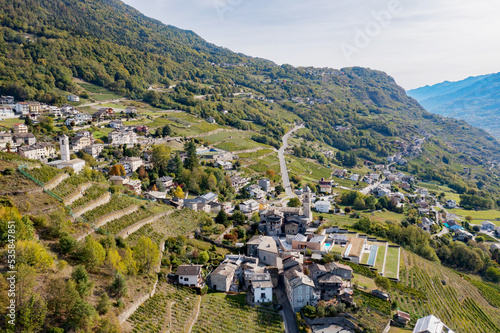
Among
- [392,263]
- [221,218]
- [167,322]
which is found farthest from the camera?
[221,218]

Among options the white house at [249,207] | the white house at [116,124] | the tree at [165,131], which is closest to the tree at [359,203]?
the white house at [249,207]

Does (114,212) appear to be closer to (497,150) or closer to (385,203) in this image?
(385,203)

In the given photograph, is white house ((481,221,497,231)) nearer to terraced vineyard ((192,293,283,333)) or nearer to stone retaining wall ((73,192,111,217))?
terraced vineyard ((192,293,283,333))

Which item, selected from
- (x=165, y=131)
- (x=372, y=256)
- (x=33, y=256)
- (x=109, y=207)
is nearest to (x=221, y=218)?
(x=109, y=207)

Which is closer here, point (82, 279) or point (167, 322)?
point (82, 279)

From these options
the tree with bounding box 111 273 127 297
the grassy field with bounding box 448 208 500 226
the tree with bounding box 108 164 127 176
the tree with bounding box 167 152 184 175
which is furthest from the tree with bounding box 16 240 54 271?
the grassy field with bounding box 448 208 500 226

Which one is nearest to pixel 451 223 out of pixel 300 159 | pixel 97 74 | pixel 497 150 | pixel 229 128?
pixel 300 159

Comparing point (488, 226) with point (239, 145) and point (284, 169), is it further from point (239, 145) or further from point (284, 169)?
point (239, 145)
